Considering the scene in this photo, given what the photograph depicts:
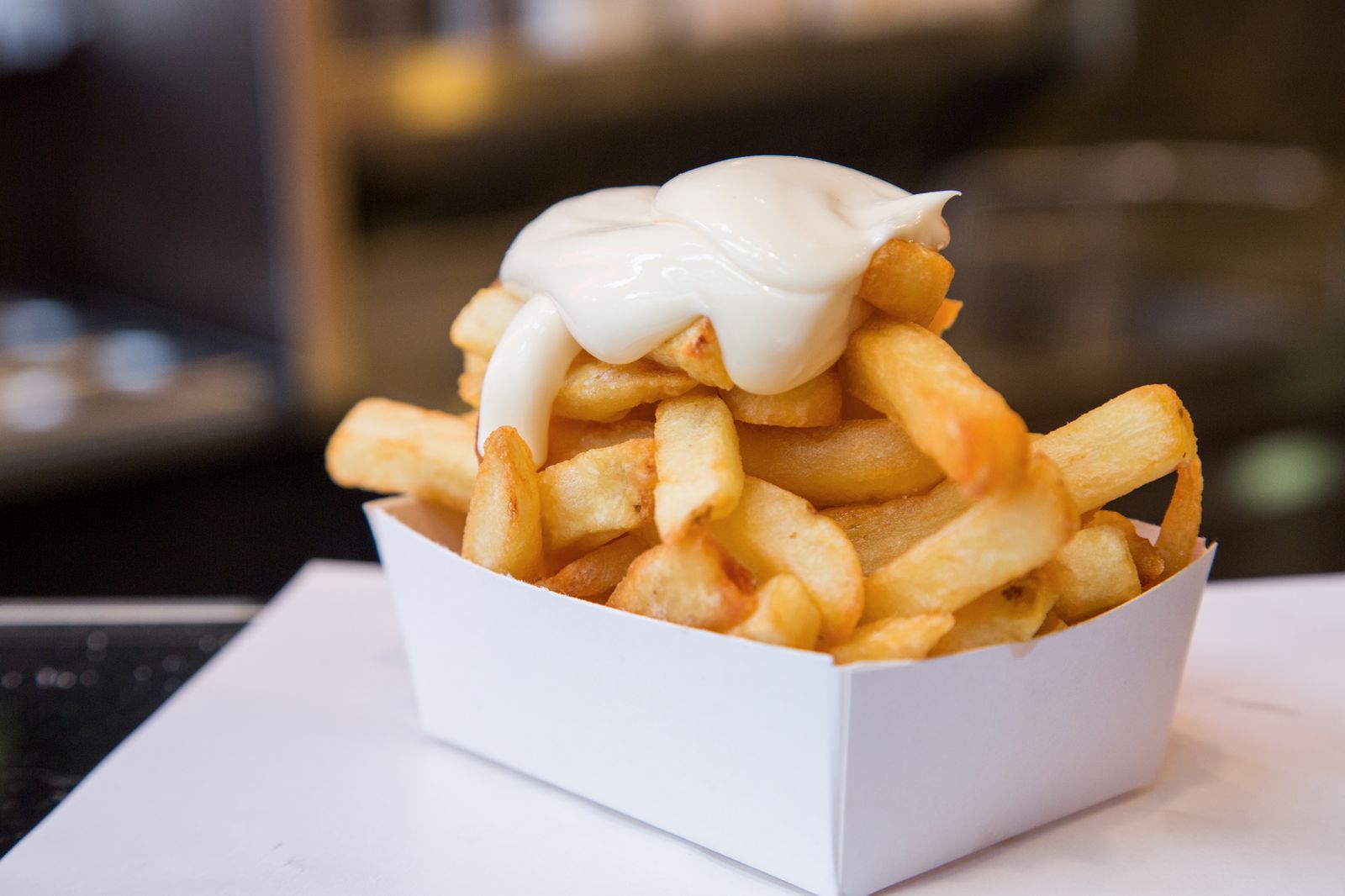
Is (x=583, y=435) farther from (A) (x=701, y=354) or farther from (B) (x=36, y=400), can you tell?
(B) (x=36, y=400)

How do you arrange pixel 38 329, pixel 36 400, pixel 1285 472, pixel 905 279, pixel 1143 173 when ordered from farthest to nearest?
pixel 1143 173
pixel 1285 472
pixel 38 329
pixel 36 400
pixel 905 279

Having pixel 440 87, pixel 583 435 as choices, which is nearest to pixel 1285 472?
pixel 440 87

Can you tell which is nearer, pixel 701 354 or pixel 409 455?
Answer: pixel 701 354

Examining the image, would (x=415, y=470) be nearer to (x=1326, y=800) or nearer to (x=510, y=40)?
(x=1326, y=800)

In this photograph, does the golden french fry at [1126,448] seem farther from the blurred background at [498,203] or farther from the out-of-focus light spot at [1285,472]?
the out-of-focus light spot at [1285,472]

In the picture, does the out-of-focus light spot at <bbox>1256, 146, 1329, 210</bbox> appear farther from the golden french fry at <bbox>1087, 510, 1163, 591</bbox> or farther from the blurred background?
the golden french fry at <bbox>1087, 510, 1163, 591</bbox>

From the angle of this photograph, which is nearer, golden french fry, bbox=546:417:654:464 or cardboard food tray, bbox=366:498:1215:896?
cardboard food tray, bbox=366:498:1215:896

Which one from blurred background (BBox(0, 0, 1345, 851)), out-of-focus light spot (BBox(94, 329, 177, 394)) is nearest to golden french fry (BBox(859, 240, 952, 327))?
blurred background (BBox(0, 0, 1345, 851))
